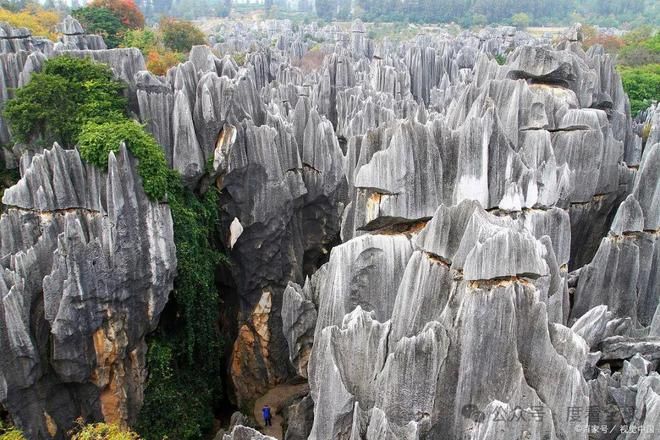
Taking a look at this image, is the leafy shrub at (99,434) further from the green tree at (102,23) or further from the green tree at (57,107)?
the green tree at (102,23)

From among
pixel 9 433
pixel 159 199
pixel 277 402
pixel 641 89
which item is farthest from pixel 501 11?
pixel 9 433

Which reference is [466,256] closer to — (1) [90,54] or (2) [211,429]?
(2) [211,429]

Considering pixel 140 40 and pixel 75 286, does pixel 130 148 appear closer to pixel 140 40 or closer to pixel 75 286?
pixel 75 286

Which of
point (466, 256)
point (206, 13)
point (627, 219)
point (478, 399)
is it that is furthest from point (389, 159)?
point (206, 13)

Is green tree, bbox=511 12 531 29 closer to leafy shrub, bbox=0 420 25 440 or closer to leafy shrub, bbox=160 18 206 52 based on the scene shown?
leafy shrub, bbox=160 18 206 52

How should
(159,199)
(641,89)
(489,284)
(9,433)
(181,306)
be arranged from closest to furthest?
(489,284)
(9,433)
(159,199)
(181,306)
(641,89)
